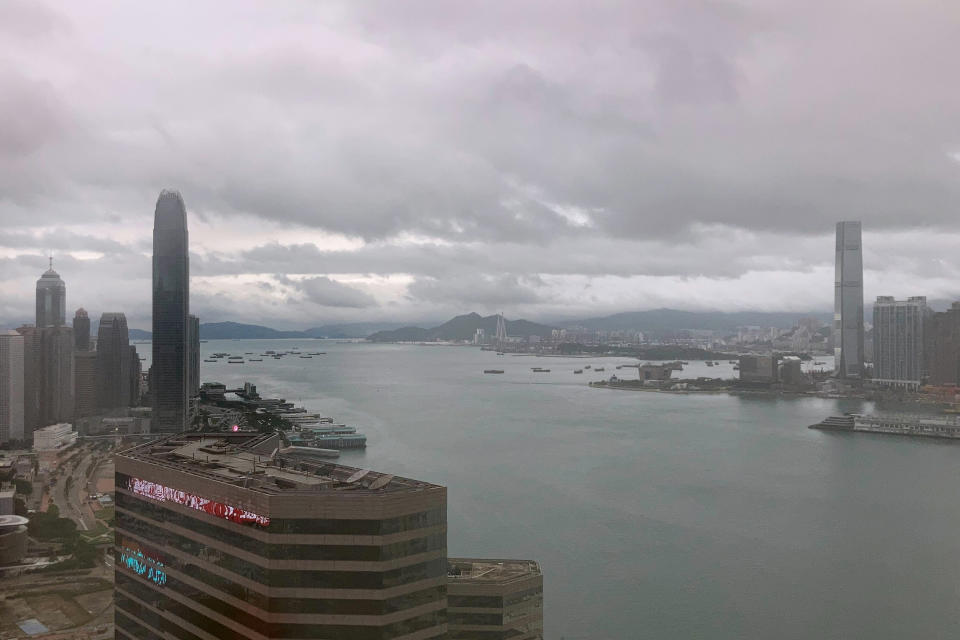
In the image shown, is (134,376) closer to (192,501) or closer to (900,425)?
(192,501)

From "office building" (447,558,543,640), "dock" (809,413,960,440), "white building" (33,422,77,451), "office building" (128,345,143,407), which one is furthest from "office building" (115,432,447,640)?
"dock" (809,413,960,440)

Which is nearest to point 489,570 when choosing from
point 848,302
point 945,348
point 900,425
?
point 900,425

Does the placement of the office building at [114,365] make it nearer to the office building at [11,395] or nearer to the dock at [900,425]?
the office building at [11,395]

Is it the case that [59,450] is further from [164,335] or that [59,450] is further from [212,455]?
[212,455]

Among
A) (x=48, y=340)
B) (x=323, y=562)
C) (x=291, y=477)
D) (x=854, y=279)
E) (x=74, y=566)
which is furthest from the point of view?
(x=854, y=279)

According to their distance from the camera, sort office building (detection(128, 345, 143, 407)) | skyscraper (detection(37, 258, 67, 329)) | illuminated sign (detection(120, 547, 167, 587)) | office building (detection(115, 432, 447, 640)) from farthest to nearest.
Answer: office building (detection(128, 345, 143, 407)) → skyscraper (detection(37, 258, 67, 329)) → illuminated sign (detection(120, 547, 167, 587)) → office building (detection(115, 432, 447, 640))

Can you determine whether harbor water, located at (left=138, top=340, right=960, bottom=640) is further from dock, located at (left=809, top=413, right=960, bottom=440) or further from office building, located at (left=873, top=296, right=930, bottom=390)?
office building, located at (left=873, top=296, right=930, bottom=390)

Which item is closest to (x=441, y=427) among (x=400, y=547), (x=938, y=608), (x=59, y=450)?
(x=59, y=450)
